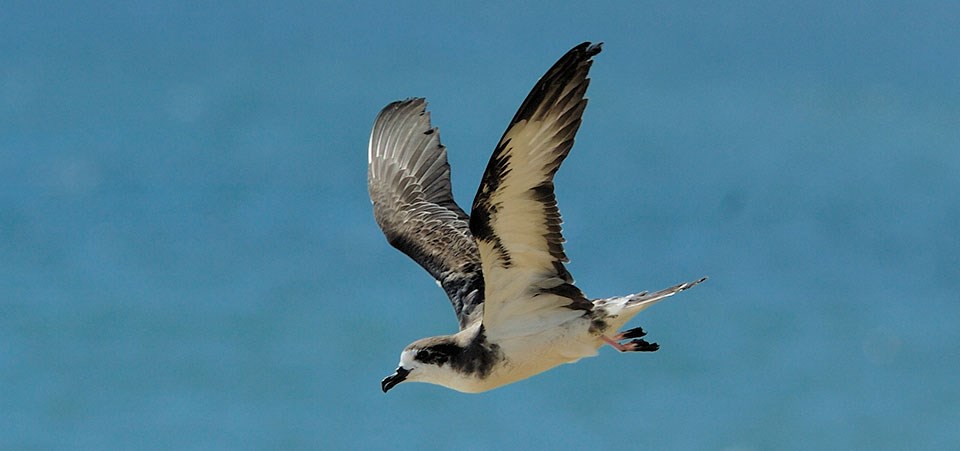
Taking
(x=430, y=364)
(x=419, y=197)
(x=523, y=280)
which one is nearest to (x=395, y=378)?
(x=430, y=364)

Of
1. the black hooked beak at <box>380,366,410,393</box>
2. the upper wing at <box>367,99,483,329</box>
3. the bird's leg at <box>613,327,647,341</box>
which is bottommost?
the black hooked beak at <box>380,366,410,393</box>

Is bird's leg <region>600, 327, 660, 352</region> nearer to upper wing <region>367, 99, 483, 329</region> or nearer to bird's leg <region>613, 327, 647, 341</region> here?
bird's leg <region>613, 327, 647, 341</region>

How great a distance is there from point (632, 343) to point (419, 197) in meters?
3.60

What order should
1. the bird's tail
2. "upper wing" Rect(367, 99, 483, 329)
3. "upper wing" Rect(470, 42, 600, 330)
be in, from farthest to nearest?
"upper wing" Rect(367, 99, 483, 329) → the bird's tail → "upper wing" Rect(470, 42, 600, 330)

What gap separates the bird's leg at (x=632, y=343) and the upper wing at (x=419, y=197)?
1.79m

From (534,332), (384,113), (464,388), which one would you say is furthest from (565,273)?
(384,113)

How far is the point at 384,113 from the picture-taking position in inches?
569

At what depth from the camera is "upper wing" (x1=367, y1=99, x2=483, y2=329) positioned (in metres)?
12.7

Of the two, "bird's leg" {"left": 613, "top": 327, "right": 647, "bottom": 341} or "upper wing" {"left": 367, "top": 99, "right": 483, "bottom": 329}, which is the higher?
"upper wing" {"left": 367, "top": 99, "right": 483, "bottom": 329}

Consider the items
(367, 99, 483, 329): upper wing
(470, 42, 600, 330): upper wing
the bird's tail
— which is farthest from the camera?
(367, 99, 483, 329): upper wing

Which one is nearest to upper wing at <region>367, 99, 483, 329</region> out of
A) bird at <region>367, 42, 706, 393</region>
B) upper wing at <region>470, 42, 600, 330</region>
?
bird at <region>367, 42, 706, 393</region>

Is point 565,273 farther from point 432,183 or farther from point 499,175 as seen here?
point 432,183

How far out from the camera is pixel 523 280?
1039 cm

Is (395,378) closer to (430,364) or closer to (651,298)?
(430,364)
